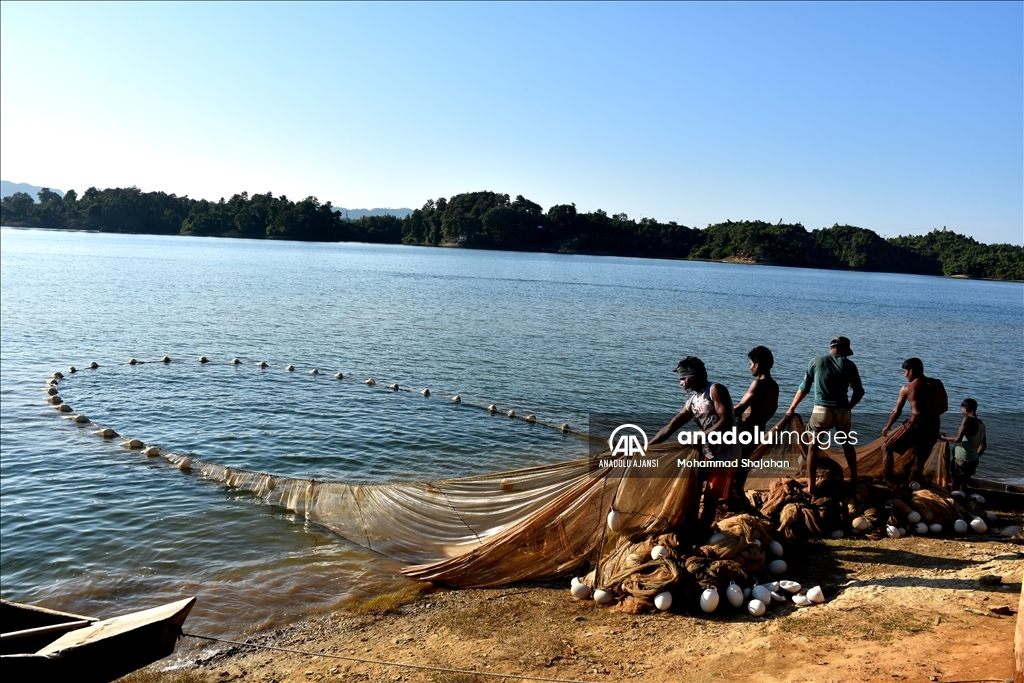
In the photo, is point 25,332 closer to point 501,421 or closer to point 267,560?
point 501,421

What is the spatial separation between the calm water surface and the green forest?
103 meters

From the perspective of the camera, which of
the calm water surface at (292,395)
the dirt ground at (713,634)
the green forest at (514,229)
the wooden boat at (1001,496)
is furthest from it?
the green forest at (514,229)

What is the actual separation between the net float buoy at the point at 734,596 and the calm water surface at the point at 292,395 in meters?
3.90

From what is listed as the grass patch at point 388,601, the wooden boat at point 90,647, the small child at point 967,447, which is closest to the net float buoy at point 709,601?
the grass patch at point 388,601

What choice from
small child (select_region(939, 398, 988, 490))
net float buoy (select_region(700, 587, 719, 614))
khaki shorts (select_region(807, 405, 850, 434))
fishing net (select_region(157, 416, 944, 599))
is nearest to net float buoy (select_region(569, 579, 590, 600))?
fishing net (select_region(157, 416, 944, 599))

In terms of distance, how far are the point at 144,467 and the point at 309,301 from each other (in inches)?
1164

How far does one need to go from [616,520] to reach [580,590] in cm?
81

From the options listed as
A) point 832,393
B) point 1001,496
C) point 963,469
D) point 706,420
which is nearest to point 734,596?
point 706,420

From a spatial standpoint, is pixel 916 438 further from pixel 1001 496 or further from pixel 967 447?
pixel 1001 496

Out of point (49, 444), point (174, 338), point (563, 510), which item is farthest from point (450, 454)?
point (174, 338)

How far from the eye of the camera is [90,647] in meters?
5.41

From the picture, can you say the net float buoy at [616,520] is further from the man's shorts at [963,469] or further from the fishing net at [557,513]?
the man's shorts at [963,469]

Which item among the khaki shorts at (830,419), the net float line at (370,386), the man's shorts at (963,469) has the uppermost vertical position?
the khaki shorts at (830,419)

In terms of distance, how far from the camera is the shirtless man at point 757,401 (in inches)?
287
